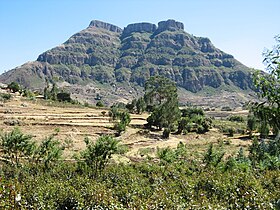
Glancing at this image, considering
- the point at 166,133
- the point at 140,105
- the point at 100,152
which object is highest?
the point at 140,105

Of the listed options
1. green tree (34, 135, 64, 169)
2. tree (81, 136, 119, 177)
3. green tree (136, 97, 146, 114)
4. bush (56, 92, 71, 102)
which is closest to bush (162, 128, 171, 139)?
green tree (136, 97, 146, 114)

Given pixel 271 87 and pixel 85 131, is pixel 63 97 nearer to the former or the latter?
pixel 85 131

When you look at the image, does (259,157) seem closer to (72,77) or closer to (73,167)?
(73,167)

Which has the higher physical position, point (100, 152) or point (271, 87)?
point (271, 87)

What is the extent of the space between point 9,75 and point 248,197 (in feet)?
640

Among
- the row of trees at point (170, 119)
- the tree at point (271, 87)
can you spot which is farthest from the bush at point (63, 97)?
the tree at point (271, 87)

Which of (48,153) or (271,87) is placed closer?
(271,87)

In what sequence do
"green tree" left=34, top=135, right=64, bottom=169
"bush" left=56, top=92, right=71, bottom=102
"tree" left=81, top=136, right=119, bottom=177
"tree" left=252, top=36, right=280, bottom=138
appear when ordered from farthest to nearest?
"bush" left=56, top=92, right=71, bottom=102, "green tree" left=34, top=135, right=64, bottom=169, "tree" left=81, top=136, right=119, bottom=177, "tree" left=252, top=36, right=280, bottom=138

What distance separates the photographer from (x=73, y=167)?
16.9 metres

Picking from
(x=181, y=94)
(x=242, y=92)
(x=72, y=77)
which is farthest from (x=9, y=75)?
(x=242, y=92)

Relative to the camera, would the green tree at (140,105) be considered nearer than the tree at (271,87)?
No

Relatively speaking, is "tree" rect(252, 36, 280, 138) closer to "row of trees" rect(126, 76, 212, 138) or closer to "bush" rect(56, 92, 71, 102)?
"row of trees" rect(126, 76, 212, 138)

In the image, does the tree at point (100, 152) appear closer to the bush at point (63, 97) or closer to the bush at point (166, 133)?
the bush at point (166, 133)

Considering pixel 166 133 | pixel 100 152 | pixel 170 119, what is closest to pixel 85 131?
pixel 166 133
